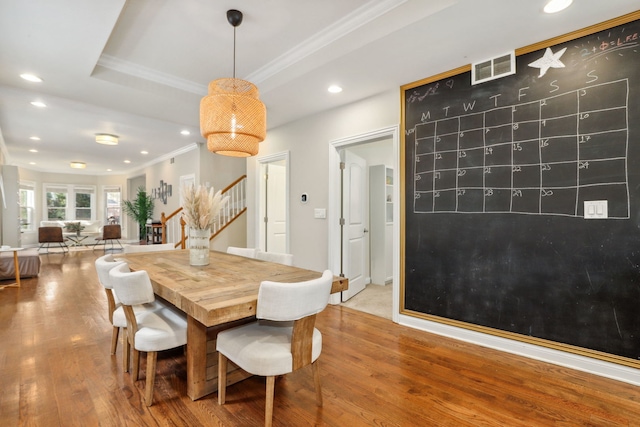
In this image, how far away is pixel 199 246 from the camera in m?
2.40

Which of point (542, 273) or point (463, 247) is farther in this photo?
point (463, 247)

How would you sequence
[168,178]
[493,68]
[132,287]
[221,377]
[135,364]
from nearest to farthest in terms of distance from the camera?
[132,287] < [221,377] < [135,364] < [493,68] < [168,178]

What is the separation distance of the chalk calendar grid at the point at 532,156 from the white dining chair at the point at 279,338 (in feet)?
6.02

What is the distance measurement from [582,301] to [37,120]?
24.7 feet

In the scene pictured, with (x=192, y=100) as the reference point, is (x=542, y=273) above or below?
below

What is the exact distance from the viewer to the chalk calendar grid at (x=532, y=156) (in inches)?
83.9

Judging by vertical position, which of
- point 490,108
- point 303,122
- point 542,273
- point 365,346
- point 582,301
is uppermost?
point 303,122

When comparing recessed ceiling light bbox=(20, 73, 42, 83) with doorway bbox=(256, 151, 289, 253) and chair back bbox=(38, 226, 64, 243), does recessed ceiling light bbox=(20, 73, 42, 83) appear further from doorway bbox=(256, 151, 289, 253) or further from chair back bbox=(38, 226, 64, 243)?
chair back bbox=(38, 226, 64, 243)

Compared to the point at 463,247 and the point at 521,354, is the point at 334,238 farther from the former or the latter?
the point at 521,354

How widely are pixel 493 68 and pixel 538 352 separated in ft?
7.96

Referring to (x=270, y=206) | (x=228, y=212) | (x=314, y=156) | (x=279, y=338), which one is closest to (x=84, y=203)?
(x=228, y=212)

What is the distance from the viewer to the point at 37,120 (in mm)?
4898

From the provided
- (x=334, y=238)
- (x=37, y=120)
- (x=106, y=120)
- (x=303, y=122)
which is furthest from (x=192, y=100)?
(x=37, y=120)

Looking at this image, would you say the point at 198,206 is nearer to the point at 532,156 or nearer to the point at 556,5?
the point at 532,156
